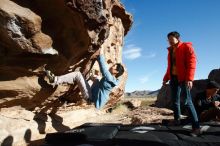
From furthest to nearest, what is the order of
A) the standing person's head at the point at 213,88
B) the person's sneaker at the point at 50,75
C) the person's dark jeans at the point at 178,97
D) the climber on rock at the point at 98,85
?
the standing person's head at the point at 213,88, the climber on rock at the point at 98,85, the person's sneaker at the point at 50,75, the person's dark jeans at the point at 178,97

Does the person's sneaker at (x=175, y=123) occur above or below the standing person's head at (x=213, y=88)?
below

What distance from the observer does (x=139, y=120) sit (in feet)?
40.8

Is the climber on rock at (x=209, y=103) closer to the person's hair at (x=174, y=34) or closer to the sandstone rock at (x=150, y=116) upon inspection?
the person's hair at (x=174, y=34)

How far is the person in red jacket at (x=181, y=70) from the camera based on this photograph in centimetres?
650

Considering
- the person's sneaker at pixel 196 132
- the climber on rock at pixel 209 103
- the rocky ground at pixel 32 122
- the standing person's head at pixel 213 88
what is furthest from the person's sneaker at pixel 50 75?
the standing person's head at pixel 213 88

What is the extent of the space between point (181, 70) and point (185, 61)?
232 millimetres

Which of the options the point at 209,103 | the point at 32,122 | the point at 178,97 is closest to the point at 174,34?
the point at 178,97

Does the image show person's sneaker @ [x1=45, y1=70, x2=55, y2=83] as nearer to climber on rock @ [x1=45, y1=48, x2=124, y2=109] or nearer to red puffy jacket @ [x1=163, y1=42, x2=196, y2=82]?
climber on rock @ [x1=45, y1=48, x2=124, y2=109]

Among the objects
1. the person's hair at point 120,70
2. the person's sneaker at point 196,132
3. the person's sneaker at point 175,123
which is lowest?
the person's sneaker at point 196,132

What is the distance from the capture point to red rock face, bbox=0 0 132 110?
17.9 ft

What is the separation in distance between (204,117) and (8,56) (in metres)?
5.82

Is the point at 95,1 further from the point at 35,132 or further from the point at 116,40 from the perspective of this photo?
the point at 116,40

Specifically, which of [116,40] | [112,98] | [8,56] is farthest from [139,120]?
[8,56]

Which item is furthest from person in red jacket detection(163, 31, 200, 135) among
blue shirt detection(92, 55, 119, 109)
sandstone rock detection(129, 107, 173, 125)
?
sandstone rock detection(129, 107, 173, 125)
